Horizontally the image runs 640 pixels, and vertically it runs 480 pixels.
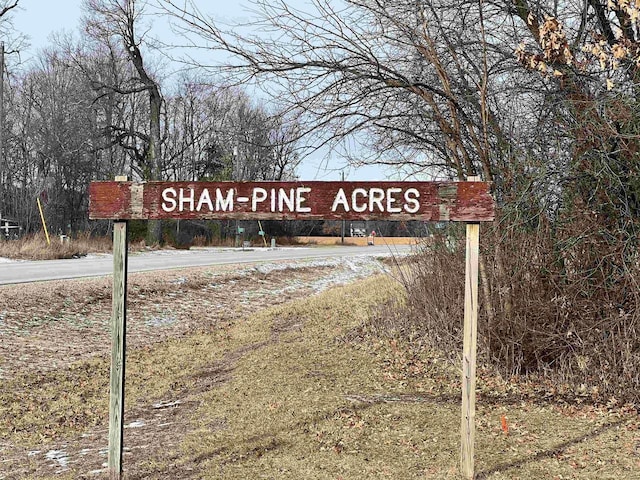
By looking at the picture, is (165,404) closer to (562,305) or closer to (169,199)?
(169,199)

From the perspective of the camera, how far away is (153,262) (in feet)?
70.7

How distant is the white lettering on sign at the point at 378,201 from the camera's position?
184 inches

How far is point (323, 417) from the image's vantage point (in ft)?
20.1

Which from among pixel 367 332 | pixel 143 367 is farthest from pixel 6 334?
pixel 367 332

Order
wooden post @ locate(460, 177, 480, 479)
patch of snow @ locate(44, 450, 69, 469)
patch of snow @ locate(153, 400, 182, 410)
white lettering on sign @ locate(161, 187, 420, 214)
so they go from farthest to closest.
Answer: patch of snow @ locate(153, 400, 182, 410), patch of snow @ locate(44, 450, 69, 469), white lettering on sign @ locate(161, 187, 420, 214), wooden post @ locate(460, 177, 480, 479)

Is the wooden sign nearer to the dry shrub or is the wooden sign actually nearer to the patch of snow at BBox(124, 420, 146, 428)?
→ the dry shrub

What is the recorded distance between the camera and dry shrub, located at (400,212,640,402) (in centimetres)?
637

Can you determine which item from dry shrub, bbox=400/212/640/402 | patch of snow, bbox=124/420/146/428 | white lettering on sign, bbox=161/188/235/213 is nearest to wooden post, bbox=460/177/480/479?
white lettering on sign, bbox=161/188/235/213

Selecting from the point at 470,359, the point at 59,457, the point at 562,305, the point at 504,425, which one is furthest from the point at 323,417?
the point at 562,305

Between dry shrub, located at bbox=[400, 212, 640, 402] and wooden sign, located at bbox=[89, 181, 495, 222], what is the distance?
1.91 m

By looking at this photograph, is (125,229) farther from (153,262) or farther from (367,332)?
(153,262)

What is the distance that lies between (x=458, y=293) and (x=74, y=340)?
6.20 m

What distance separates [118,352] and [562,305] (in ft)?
14.1

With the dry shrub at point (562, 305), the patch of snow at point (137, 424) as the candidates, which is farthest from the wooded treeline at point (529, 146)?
the patch of snow at point (137, 424)
